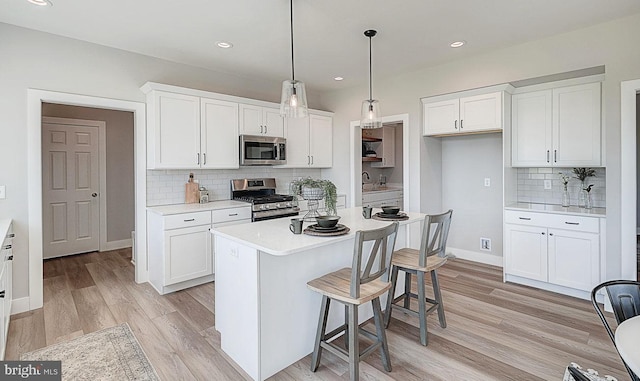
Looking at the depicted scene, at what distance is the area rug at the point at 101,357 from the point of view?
85.7 inches

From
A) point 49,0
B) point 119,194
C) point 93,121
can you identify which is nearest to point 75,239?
point 119,194

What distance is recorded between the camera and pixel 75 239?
17.0ft

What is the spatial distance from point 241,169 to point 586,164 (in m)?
4.26

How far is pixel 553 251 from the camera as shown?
3.50 metres

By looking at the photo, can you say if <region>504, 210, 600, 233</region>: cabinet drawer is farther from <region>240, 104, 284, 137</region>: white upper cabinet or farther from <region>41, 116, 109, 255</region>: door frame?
<region>41, 116, 109, 255</region>: door frame

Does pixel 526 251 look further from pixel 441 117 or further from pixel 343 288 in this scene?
pixel 343 288

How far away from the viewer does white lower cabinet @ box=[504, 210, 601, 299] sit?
3266 mm

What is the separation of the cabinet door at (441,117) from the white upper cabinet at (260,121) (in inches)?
82.8

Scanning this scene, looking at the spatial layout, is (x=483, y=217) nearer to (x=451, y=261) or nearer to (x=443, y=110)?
(x=451, y=261)

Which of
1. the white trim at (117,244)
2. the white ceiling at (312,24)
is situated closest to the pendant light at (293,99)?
the white ceiling at (312,24)

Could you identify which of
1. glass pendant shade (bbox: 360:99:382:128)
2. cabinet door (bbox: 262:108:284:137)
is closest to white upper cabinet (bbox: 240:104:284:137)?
cabinet door (bbox: 262:108:284:137)

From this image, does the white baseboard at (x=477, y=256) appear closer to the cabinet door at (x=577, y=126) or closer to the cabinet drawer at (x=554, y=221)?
the cabinet drawer at (x=554, y=221)

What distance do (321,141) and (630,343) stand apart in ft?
15.4

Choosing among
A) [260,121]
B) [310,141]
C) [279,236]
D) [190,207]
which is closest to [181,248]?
[190,207]
